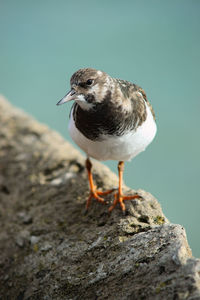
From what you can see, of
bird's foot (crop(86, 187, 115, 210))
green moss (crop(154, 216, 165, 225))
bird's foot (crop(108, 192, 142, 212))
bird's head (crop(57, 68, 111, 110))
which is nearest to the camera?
bird's head (crop(57, 68, 111, 110))

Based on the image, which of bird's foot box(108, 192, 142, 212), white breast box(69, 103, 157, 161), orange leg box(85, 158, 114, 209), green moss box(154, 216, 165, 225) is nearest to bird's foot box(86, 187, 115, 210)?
orange leg box(85, 158, 114, 209)

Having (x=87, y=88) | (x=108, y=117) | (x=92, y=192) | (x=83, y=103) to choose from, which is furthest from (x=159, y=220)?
(x=87, y=88)

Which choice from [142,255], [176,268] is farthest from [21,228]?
[176,268]

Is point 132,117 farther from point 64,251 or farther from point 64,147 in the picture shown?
point 64,147

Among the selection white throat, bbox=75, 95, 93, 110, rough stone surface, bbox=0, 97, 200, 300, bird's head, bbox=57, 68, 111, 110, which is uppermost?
bird's head, bbox=57, 68, 111, 110

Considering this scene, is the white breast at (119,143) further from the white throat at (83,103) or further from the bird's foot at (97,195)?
the bird's foot at (97,195)

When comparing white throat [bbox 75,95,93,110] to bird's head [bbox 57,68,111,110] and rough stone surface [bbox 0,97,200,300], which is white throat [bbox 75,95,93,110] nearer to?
bird's head [bbox 57,68,111,110]
